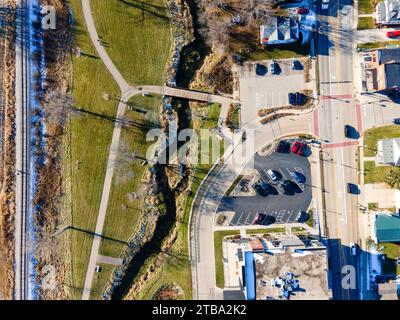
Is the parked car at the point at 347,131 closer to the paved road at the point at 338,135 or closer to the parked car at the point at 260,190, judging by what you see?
the paved road at the point at 338,135

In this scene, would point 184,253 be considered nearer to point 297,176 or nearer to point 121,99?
point 297,176

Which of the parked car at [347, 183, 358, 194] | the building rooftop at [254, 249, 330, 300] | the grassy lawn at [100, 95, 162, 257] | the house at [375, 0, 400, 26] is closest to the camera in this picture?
the building rooftop at [254, 249, 330, 300]

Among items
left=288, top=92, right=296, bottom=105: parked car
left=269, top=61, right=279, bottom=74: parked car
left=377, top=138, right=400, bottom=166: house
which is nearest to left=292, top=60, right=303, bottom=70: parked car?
left=269, top=61, right=279, bottom=74: parked car

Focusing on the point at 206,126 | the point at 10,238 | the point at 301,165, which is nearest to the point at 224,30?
the point at 206,126

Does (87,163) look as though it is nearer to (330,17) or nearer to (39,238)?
(39,238)

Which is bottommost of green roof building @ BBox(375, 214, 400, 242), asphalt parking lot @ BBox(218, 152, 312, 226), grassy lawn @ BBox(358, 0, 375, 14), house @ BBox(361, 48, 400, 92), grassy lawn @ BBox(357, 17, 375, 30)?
green roof building @ BBox(375, 214, 400, 242)

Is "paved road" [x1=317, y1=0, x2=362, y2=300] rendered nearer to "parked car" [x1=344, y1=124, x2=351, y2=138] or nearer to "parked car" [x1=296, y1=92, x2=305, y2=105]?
"parked car" [x1=344, y1=124, x2=351, y2=138]
